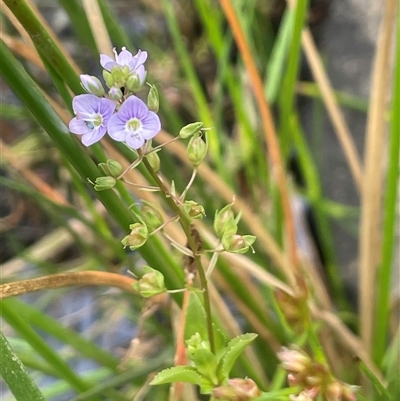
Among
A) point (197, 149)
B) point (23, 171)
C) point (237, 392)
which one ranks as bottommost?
point (237, 392)

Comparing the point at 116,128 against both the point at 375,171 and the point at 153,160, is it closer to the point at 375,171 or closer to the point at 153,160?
the point at 153,160

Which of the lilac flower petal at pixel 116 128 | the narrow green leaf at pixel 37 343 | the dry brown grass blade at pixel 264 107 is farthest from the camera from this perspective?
the dry brown grass blade at pixel 264 107

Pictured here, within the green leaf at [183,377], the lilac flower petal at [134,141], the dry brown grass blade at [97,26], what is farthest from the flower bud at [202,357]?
the dry brown grass blade at [97,26]

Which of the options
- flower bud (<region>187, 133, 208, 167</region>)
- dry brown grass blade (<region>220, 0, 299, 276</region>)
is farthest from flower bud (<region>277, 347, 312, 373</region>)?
dry brown grass blade (<region>220, 0, 299, 276</region>)

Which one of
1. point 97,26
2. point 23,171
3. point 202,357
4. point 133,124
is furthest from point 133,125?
point 23,171

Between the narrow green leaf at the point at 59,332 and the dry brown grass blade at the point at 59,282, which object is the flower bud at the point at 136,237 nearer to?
the dry brown grass blade at the point at 59,282

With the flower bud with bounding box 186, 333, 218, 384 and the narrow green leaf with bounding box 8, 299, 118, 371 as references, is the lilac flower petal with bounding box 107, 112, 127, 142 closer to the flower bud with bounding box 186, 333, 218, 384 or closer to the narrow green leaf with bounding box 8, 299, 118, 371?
the flower bud with bounding box 186, 333, 218, 384

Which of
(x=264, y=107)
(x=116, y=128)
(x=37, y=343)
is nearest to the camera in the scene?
(x=116, y=128)
